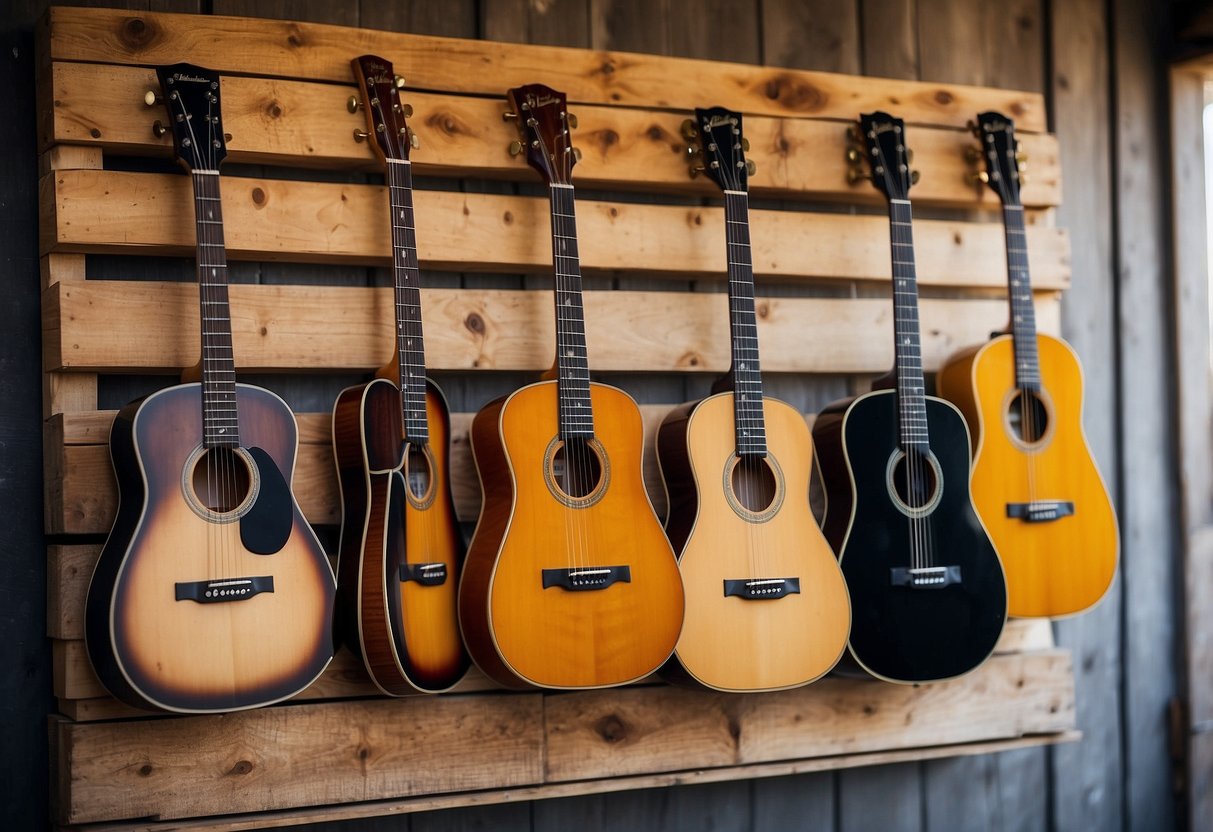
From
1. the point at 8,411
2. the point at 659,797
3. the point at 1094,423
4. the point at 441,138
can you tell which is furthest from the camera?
the point at 1094,423

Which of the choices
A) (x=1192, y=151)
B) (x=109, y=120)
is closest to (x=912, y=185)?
(x=1192, y=151)

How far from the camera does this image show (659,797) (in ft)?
9.20

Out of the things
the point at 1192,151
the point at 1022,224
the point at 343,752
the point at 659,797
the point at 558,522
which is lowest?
the point at 659,797

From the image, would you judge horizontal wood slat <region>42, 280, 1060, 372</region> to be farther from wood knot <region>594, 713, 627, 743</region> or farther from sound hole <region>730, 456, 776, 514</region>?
wood knot <region>594, 713, 627, 743</region>

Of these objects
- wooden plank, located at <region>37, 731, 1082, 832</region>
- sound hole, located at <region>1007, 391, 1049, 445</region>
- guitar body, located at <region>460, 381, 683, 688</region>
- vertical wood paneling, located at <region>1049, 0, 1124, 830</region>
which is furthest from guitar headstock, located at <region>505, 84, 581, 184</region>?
vertical wood paneling, located at <region>1049, 0, 1124, 830</region>

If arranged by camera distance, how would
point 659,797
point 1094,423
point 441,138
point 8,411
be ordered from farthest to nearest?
point 1094,423, point 659,797, point 441,138, point 8,411

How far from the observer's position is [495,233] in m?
2.66

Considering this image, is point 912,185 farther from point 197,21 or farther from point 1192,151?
point 197,21

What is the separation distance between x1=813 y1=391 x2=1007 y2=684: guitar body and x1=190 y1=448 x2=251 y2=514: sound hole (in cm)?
124

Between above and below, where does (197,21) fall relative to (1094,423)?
above

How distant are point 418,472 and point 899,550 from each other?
1048 mm

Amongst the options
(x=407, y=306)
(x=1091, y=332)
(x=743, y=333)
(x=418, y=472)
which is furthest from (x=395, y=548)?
(x=1091, y=332)

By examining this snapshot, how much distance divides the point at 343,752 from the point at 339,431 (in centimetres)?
65

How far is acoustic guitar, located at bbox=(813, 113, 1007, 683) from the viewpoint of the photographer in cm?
263
